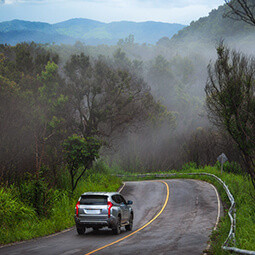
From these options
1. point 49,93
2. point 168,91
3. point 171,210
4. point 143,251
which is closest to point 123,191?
point 171,210

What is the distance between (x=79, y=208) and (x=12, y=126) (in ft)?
28.9

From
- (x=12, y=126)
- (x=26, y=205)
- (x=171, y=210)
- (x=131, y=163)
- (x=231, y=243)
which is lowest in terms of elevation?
(x=131, y=163)

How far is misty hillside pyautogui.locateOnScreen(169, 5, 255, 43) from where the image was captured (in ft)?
490

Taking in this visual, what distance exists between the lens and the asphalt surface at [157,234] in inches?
512

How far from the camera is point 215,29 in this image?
538 feet

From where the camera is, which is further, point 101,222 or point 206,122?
point 206,122

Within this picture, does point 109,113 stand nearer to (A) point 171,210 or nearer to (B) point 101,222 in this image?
(A) point 171,210

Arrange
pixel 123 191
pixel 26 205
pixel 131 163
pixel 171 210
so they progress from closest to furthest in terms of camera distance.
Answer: pixel 26 205 < pixel 171 210 < pixel 123 191 < pixel 131 163

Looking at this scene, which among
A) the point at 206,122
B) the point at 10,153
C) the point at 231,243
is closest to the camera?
the point at 231,243

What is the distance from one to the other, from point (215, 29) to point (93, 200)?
515 ft

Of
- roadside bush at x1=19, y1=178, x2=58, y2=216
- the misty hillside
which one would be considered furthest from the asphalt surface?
the misty hillside

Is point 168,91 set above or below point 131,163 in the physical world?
above

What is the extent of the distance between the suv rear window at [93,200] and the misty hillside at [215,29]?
12278 centimetres

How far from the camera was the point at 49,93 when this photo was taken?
145 ft
